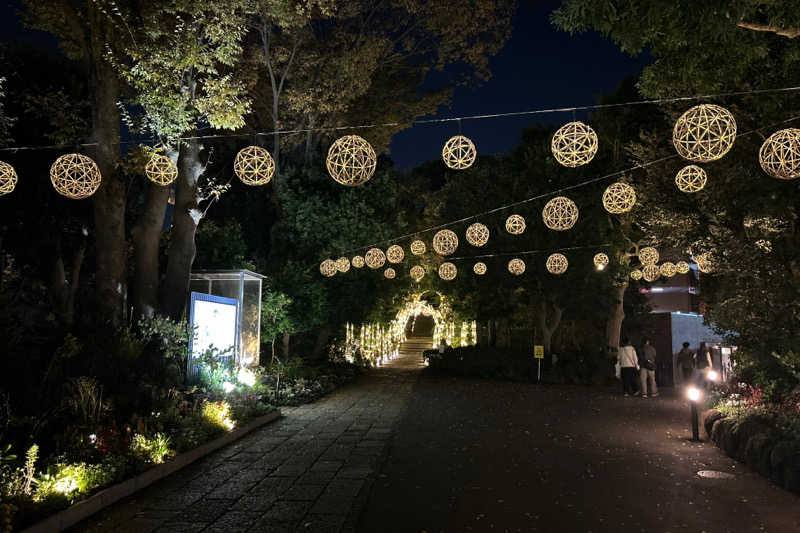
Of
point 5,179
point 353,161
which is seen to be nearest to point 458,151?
point 353,161

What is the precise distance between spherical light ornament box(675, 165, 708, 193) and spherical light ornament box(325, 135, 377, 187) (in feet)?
18.8

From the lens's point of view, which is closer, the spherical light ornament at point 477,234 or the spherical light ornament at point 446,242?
the spherical light ornament at point 477,234

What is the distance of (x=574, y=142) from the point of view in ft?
28.3

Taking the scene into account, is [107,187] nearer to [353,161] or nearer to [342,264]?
[353,161]

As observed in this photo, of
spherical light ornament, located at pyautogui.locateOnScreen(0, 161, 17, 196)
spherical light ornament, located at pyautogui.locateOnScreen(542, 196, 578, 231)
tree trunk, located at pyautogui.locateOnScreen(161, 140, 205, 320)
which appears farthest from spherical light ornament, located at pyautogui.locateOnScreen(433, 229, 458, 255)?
spherical light ornament, located at pyautogui.locateOnScreen(0, 161, 17, 196)

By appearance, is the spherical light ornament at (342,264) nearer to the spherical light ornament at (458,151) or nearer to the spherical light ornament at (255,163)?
the spherical light ornament at (255,163)

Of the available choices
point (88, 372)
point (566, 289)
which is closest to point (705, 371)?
point (566, 289)

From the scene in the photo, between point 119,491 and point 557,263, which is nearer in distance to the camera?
point 119,491

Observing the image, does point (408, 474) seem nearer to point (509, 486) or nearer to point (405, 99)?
point (509, 486)

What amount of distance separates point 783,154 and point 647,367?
10899 mm

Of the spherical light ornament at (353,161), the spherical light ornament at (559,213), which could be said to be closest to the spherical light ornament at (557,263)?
the spherical light ornament at (559,213)

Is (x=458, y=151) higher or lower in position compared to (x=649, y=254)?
higher

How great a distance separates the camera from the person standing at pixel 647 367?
56.9ft

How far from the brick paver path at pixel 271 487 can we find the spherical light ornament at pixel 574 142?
17.1ft
